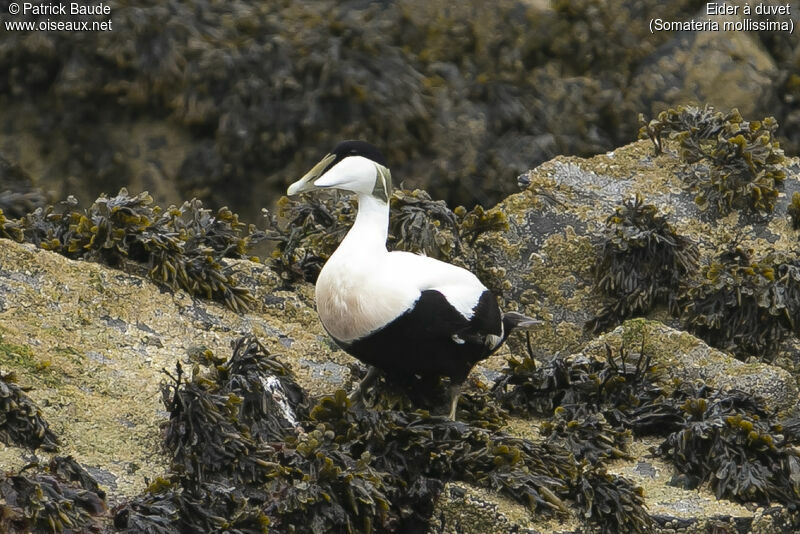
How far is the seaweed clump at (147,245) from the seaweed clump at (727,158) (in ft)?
10.6

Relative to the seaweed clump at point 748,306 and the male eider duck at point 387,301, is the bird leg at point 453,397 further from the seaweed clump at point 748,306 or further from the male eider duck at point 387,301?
the seaweed clump at point 748,306

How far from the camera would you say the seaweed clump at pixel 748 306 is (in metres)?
7.59

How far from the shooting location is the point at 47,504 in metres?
5.07

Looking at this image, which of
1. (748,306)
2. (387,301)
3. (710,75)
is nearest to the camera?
(387,301)

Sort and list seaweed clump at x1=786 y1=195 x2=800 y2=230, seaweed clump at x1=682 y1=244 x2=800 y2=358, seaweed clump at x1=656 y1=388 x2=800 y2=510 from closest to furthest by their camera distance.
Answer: seaweed clump at x1=656 y1=388 x2=800 y2=510
seaweed clump at x1=682 y1=244 x2=800 y2=358
seaweed clump at x1=786 y1=195 x2=800 y2=230

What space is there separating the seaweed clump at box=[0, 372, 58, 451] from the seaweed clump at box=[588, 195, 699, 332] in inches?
145

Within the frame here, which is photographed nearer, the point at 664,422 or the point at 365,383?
the point at 365,383

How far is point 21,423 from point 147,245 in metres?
1.80

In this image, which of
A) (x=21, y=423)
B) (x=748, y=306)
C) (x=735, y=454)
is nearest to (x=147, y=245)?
(x=21, y=423)

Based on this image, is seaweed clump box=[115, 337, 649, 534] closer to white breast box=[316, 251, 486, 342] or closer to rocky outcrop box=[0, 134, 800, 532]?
rocky outcrop box=[0, 134, 800, 532]

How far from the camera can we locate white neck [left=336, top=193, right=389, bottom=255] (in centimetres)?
598

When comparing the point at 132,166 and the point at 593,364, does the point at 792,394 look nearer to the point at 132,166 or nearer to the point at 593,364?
the point at 593,364

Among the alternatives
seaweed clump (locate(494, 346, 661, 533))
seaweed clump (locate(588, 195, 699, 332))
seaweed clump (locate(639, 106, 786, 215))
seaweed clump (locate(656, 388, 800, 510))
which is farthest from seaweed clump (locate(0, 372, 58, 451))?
seaweed clump (locate(639, 106, 786, 215))

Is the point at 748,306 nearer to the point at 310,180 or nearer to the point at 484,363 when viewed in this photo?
the point at 484,363
